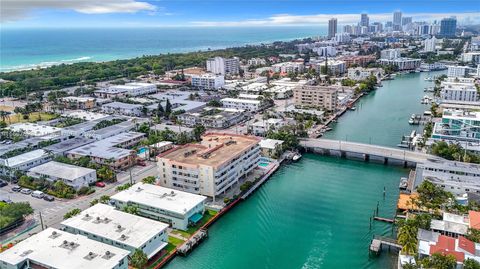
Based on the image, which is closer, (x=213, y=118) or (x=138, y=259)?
(x=138, y=259)

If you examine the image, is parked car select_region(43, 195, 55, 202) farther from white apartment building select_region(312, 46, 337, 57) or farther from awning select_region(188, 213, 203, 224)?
white apartment building select_region(312, 46, 337, 57)

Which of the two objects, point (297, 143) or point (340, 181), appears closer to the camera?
point (340, 181)

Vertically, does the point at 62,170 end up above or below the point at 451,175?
above

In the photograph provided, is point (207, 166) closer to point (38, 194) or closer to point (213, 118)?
point (38, 194)

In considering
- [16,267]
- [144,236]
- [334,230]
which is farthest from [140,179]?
[334,230]

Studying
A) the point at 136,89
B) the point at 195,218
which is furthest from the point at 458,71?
the point at 195,218

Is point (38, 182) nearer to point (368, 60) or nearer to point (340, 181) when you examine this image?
point (340, 181)
